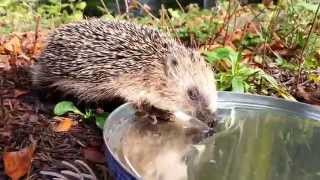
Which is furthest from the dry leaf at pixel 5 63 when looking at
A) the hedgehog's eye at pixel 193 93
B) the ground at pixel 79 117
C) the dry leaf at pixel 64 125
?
the hedgehog's eye at pixel 193 93

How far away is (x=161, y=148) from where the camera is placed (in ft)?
9.19

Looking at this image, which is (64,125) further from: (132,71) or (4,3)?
(4,3)

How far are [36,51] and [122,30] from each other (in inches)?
50.7

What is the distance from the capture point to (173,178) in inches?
98.4

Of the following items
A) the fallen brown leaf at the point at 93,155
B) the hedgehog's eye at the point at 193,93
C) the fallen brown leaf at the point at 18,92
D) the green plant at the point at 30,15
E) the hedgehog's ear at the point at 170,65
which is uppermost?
the green plant at the point at 30,15

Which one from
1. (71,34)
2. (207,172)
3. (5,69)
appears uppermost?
(71,34)

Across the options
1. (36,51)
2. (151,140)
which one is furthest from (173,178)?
(36,51)

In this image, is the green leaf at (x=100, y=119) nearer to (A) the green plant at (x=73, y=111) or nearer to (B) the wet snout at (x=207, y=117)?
(A) the green plant at (x=73, y=111)

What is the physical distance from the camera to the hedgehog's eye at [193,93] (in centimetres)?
351

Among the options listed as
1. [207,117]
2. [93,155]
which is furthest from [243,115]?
[93,155]

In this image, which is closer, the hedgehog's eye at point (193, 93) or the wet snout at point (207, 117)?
the wet snout at point (207, 117)

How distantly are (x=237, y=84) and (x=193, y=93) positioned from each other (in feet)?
1.42

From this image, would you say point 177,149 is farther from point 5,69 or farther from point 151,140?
point 5,69

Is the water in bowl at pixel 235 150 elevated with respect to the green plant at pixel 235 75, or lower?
lower
